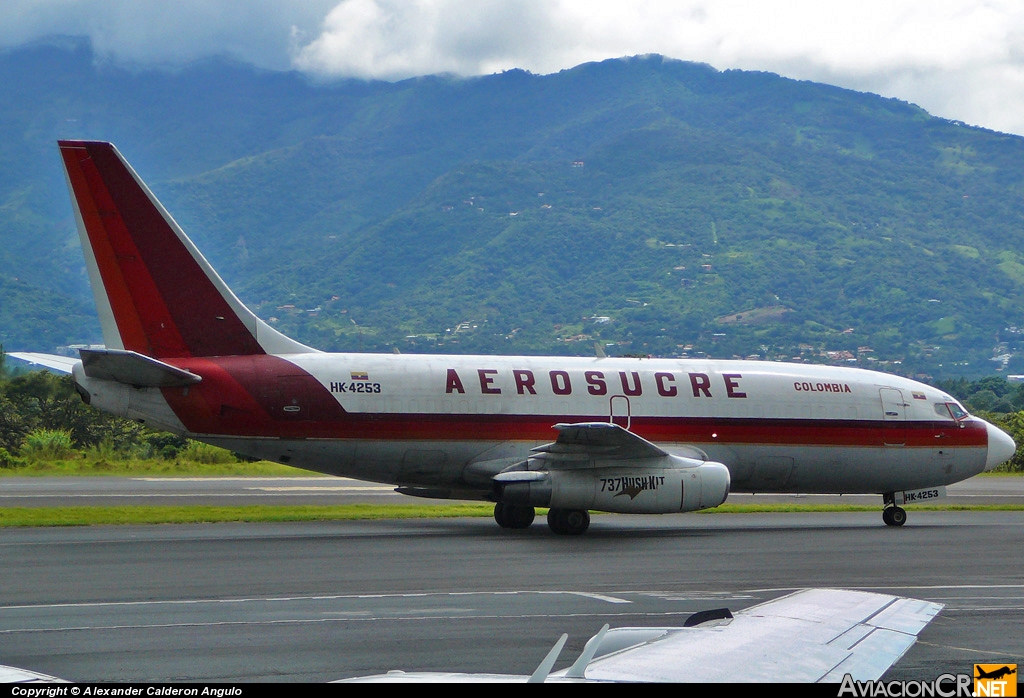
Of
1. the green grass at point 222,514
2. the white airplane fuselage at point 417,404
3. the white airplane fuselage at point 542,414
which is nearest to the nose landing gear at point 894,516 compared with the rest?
the white airplane fuselage at point 542,414

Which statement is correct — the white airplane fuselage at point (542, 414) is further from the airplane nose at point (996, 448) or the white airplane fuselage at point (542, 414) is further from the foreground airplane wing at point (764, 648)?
the foreground airplane wing at point (764, 648)

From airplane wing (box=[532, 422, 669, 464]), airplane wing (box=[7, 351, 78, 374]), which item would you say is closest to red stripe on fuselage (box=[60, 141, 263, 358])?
airplane wing (box=[7, 351, 78, 374])

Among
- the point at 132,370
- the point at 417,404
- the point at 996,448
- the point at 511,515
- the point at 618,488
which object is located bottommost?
the point at 511,515

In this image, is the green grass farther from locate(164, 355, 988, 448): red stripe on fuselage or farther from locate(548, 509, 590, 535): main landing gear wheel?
locate(548, 509, 590, 535): main landing gear wheel

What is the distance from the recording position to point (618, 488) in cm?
2000

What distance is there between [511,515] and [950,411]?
9.74m

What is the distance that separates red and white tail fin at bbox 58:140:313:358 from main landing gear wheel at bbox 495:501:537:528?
534cm

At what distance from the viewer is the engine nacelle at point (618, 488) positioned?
19.9m

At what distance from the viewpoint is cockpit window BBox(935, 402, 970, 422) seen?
24344 millimetres

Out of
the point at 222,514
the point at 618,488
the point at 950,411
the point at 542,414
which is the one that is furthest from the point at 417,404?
the point at 950,411

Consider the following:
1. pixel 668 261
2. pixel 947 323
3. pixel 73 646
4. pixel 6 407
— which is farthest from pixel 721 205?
pixel 73 646

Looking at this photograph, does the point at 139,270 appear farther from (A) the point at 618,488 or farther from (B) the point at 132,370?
(A) the point at 618,488

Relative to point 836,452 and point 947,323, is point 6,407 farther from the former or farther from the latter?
point 947,323

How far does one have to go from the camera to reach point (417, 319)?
490 feet
